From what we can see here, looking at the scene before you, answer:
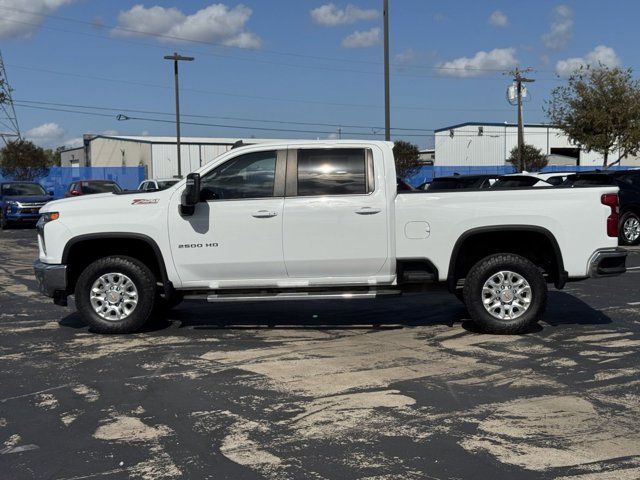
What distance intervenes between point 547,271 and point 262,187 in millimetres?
3331

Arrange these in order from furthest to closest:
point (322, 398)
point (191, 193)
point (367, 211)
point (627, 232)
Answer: point (627, 232), point (367, 211), point (191, 193), point (322, 398)

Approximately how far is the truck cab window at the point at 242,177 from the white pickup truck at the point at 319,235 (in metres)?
0.01

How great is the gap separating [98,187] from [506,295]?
21807mm

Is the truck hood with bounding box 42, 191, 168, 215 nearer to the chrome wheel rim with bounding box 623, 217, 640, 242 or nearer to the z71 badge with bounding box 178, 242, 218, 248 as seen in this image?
the z71 badge with bounding box 178, 242, 218, 248

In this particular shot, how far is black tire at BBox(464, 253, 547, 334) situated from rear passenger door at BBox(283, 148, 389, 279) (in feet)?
3.40

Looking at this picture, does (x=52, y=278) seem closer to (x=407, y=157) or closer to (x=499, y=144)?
(x=407, y=157)

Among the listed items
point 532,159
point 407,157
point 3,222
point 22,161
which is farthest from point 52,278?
point 532,159

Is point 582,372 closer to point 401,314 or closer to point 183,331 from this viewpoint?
point 401,314

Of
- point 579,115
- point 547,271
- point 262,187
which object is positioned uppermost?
point 579,115

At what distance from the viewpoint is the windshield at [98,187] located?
84.7ft

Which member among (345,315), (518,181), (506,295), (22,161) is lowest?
(345,315)

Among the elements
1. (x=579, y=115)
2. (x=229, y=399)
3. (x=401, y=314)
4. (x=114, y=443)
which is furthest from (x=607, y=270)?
(x=579, y=115)

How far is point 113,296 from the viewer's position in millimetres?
7508

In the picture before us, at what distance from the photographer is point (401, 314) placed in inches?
339
